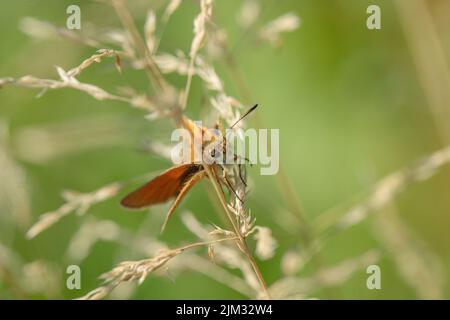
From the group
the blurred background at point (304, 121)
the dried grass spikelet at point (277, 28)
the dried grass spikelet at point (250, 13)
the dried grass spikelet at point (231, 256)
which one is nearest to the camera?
the dried grass spikelet at point (231, 256)

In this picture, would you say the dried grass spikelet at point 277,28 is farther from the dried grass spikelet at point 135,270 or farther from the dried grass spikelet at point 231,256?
the dried grass spikelet at point 135,270

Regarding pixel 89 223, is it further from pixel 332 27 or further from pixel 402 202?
pixel 332 27

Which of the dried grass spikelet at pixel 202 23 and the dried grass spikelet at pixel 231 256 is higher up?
the dried grass spikelet at pixel 202 23

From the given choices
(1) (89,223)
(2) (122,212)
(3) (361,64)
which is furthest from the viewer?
(3) (361,64)

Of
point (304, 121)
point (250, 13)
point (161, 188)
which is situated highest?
point (304, 121)

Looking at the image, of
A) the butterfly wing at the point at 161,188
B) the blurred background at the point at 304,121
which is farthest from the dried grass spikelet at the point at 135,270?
the blurred background at the point at 304,121

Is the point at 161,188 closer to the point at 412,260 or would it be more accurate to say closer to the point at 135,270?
the point at 135,270

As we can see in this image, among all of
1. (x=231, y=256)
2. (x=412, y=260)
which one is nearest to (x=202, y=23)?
(x=231, y=256)

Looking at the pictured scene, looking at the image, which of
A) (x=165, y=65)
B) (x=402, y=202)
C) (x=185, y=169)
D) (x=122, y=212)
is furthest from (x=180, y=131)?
(x=402, y=202)
